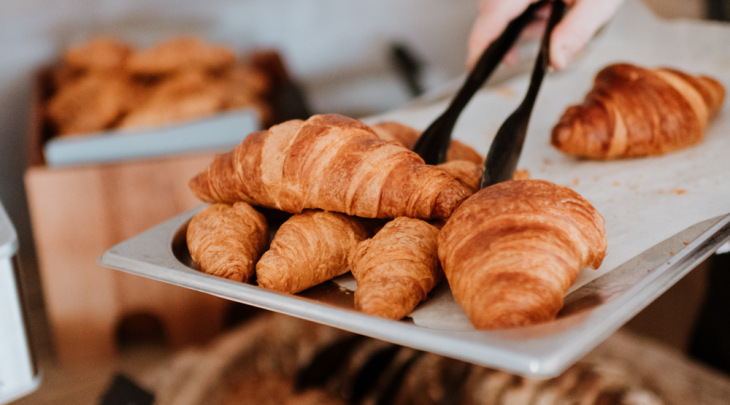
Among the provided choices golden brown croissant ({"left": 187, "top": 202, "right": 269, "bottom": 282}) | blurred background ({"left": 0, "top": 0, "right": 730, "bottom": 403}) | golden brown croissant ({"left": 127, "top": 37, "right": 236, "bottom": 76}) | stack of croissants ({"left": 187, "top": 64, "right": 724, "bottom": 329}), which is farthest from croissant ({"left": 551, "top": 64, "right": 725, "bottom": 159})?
golden brown croissant ({"left": 127, "top": 37, "right": 236, "bottom": 76})

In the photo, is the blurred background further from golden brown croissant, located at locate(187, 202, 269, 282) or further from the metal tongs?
golden brown croissant, located at locate(187, 202, 269, 282)

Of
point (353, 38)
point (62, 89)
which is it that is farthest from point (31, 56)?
point (353, 38)

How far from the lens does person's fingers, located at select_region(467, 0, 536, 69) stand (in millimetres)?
1068

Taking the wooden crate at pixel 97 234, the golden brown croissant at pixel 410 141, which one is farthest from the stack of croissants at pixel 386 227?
the wooden crate at pixel 97 234

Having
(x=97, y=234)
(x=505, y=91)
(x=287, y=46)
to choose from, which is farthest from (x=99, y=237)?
(x=287, y=46)

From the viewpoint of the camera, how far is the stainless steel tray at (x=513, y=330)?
0.38m

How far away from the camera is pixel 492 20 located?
108 centimetres

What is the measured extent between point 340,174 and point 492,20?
655 millimetres

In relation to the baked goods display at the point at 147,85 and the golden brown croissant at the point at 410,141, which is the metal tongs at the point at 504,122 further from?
the baked goods display at the point at 147,85

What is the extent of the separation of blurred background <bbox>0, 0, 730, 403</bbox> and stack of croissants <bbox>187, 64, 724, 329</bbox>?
1.51 meters

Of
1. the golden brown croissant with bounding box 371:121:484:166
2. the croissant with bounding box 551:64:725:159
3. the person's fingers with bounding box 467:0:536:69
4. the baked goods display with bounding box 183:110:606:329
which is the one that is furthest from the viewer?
the person's fingers with bounding box 467:0:536:69

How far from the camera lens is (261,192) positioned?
2.17 feet

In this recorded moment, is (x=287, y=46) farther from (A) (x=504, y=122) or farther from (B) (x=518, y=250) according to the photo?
(B) (x=518, y=250)

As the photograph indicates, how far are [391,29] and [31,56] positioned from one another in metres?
1.61
